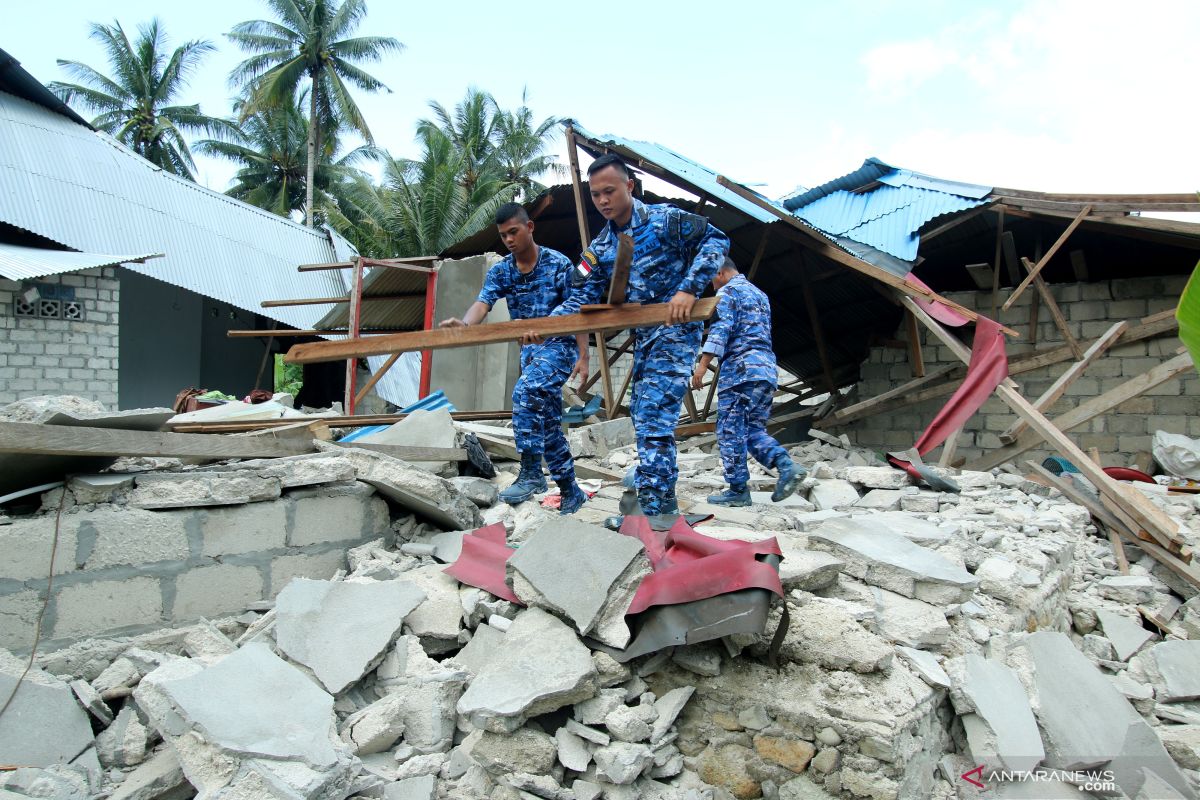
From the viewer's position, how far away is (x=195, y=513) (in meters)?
3.20

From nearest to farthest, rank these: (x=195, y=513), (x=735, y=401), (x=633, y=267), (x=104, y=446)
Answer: (x=104, y=446) < (x=195, y=513) < (x=633, y=267) < (x=735, y=401)

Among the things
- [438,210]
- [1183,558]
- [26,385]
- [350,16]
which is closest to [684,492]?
[1183,558]

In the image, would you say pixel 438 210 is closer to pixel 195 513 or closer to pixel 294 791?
pixel 195 513

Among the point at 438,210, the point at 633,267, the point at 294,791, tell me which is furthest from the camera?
the point at 438,210

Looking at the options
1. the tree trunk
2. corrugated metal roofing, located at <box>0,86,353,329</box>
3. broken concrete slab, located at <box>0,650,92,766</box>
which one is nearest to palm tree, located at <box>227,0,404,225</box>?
the tree trunk

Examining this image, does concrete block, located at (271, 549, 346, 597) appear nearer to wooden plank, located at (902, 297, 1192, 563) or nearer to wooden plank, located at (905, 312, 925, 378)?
wooden plank, located at (902, 297, 1192, 563)

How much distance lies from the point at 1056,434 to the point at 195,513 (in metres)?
5.89

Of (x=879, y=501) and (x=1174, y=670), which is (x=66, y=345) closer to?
(x=879, y=501)

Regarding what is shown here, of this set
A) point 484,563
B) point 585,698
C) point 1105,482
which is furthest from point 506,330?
point 1105,482

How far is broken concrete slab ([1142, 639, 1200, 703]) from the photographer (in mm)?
3477

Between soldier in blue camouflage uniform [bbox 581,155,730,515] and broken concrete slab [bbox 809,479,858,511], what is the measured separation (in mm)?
1653

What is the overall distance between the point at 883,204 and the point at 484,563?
7.34m

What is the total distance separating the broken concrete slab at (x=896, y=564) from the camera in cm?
300

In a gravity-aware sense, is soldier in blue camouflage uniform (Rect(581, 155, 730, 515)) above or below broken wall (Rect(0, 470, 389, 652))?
above
